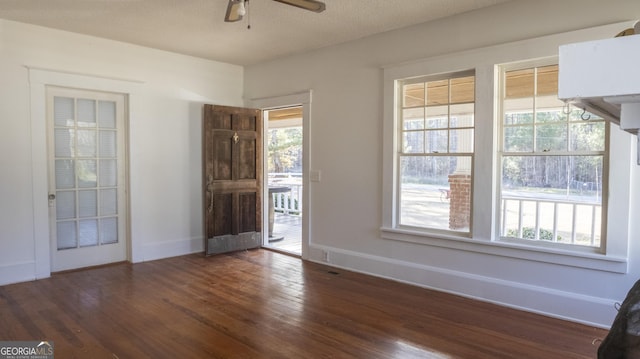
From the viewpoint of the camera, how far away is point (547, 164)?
3543 millimetres

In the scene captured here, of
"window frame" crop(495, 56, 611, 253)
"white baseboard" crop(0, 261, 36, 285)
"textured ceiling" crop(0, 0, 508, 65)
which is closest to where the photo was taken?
"window frame" crop(495, 56, 611, 253)

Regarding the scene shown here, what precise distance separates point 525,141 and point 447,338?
191 centimetres

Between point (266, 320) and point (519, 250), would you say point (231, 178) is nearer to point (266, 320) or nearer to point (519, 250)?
point (266, 320)

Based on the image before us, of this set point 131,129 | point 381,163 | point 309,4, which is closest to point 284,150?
point 131,129

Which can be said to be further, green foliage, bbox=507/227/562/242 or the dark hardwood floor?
green foliage, bbox=507/227/562/242

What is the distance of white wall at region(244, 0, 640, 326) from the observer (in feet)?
10.7

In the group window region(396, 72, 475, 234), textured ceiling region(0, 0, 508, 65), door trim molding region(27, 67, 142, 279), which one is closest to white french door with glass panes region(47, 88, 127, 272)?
door trim molding region(27, 67, 142, 279)

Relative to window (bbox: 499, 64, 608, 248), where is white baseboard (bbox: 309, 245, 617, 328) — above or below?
below

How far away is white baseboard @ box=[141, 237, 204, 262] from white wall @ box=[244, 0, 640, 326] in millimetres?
1753

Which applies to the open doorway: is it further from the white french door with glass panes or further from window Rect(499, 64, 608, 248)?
window Rect(499, 64, 608, 248)

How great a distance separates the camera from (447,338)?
299cm

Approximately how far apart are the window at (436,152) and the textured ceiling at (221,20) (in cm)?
73

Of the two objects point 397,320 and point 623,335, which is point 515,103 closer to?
point 397,320

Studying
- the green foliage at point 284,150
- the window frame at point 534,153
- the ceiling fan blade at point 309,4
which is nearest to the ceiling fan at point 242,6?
the ceiling fan blade at point 309,4
